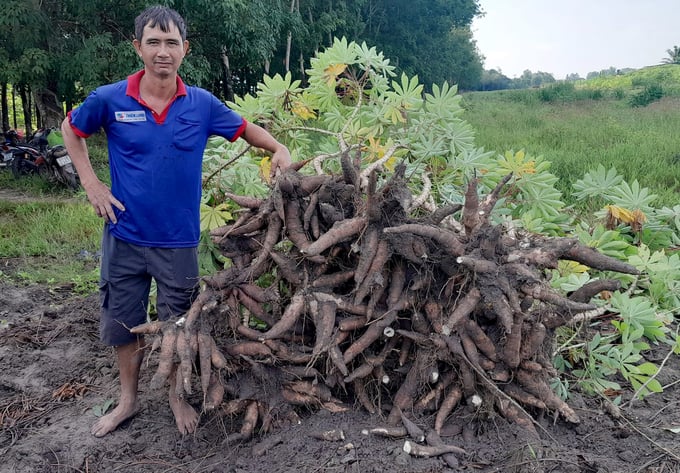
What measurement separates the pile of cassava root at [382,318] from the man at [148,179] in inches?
8.2

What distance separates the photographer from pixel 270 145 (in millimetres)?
2383

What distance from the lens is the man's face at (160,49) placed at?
6.56 feet

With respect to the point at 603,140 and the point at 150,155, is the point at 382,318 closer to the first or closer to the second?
the point at 150,155

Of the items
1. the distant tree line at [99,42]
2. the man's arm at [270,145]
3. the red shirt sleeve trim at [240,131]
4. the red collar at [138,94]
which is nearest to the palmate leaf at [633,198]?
the man's arm at [270,145]

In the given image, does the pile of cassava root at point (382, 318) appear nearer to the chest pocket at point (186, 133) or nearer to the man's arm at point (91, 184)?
the chest pocket at point (186, 133)

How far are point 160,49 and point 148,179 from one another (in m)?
0.50

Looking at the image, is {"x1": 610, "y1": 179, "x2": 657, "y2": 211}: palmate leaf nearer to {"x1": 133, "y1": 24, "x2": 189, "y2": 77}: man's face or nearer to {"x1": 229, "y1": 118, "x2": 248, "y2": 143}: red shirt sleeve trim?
{"x1": 229, "y1": 118, "x2": 248, "y2": 143}: red shirt sleeve trim

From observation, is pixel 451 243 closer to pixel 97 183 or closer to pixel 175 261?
pixel 175 261

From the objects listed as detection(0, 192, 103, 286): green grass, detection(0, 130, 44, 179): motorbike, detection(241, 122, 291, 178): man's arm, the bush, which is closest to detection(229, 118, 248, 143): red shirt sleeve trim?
detection(241, 122, 291, 178): man's arm

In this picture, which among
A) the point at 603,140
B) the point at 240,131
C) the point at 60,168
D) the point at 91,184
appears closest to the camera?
the point at 91,184

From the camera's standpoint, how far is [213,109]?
223 cm

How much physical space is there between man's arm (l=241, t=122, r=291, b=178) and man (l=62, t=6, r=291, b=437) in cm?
9

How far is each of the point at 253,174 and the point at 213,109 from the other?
2.21 ft

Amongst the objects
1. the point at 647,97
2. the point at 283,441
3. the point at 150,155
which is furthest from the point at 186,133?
the point at 647,97
